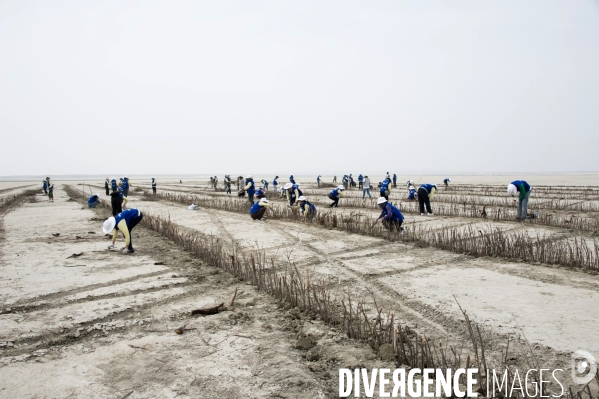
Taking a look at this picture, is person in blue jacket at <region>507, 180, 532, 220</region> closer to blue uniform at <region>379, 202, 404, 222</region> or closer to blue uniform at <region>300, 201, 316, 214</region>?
blue uniform at <region>379, 202, 404, 222</region>

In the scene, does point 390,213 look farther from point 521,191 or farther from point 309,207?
point 521,191

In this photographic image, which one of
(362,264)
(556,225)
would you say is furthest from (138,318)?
(556,225)

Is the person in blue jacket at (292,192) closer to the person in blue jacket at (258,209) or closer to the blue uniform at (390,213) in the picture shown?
the person in blue jacket at (258,209)

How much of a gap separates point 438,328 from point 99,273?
6.02 metres

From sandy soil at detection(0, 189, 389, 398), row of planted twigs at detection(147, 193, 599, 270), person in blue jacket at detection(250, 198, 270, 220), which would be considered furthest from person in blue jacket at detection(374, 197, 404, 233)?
sandy soil at detection(0, 189, 389, 398)

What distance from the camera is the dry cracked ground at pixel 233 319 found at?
3.30 meters

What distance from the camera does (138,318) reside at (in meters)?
4.66

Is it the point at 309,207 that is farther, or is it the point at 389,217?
the point at 309,207

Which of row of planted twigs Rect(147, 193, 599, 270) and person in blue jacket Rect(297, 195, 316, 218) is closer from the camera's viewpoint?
row of planted twigs Rect(147, 193, 599, 270)

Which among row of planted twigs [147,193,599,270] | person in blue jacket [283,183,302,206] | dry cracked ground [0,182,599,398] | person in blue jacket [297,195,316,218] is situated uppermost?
person in blue jacket [283,183,302,206]

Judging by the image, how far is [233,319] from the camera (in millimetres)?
4590

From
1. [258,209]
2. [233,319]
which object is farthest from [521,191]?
[233,319]

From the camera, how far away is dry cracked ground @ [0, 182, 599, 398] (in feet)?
10.8

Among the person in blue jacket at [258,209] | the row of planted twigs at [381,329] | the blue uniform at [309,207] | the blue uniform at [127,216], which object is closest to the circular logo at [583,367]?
the row of planted twigs at [381,329]
